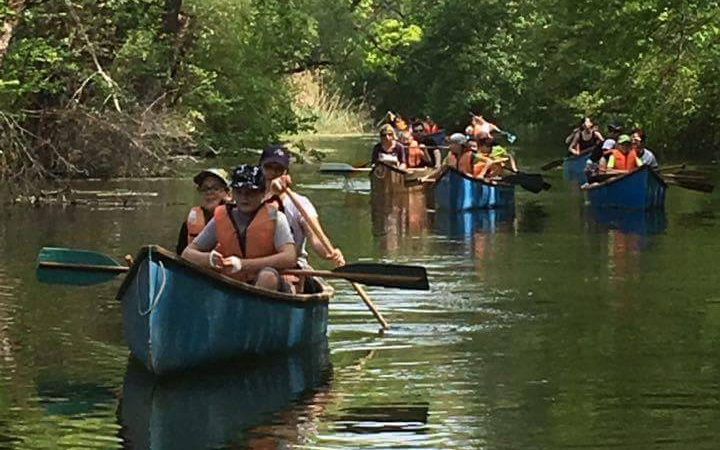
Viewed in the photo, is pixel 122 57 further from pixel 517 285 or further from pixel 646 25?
pixel 517 285

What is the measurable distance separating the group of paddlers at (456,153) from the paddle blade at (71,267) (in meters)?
14.7

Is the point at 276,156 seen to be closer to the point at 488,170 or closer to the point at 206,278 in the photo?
the point at 206,278

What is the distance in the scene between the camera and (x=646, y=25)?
32344 millimetres

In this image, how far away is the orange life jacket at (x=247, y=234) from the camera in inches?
458

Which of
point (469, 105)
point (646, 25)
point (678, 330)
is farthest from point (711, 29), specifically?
point (469, 105)

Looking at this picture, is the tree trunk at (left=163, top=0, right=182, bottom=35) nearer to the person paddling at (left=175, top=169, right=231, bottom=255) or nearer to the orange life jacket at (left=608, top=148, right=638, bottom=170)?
the orange life jacket at (left=608, top=148, right=638, bottom=170)

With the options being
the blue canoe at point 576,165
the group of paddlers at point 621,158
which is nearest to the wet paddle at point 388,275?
the group of paddlers at point 621,158

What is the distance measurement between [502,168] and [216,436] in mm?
19962

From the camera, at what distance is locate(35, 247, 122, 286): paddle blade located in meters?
12.7

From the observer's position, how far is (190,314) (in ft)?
36.6

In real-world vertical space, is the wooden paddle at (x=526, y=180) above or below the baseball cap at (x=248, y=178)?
above

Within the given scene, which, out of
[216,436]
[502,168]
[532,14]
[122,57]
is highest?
[532,14]

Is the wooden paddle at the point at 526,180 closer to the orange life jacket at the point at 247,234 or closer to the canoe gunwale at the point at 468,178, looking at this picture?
the canoe gunwale at the point at 468,178

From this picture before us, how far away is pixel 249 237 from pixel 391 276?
1213 millimetres
